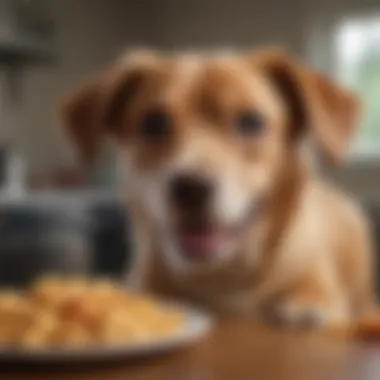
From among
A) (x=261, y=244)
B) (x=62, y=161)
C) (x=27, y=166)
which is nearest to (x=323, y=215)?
(x=261, y=244)

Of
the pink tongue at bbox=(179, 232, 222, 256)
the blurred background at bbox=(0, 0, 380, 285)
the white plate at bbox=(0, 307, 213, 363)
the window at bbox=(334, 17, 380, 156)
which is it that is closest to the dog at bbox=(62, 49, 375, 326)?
the pink tongue at bbox=(179, 232, 222, 256)

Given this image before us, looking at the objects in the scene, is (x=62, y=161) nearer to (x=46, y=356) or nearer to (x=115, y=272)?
(x=115, y=272)

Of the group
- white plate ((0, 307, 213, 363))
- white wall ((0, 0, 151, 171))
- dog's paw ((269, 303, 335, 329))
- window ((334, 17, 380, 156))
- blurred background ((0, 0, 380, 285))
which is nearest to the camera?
white plate ((0, 307, 213, 363))

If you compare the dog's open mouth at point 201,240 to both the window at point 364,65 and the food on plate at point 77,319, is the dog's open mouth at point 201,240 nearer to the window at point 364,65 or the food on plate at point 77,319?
the food on plate at point 77,319

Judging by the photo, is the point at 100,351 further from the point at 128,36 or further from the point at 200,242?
the point at 128,36

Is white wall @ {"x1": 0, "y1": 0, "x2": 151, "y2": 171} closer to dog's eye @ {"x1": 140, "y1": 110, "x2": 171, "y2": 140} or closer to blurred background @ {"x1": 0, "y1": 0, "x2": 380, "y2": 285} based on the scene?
blurred background @ {"x1": 0, "y1": 0, "x2": 380, "y2": 285}

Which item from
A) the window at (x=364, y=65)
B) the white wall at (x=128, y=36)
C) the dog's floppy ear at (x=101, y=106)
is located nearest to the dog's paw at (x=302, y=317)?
the dog's floppy ear at (x=101, y=106)
